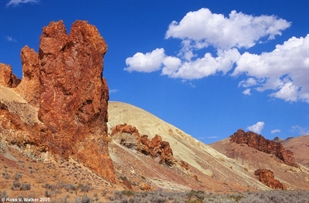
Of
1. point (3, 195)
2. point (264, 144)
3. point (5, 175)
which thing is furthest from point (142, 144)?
point (264, 144)

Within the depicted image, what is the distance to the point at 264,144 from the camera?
13038 centimetres

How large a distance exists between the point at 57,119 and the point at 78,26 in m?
10.3

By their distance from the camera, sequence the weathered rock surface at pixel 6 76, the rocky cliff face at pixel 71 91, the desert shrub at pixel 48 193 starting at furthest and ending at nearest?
the weathered rock surface at pixel 6 76
the rocky cliff face at pixel 71 91
the desert shrub at pixel 48 193

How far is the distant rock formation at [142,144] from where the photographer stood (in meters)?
57.8

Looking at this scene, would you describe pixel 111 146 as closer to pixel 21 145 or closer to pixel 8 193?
pixel 21 145

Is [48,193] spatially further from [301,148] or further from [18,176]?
[301,148]

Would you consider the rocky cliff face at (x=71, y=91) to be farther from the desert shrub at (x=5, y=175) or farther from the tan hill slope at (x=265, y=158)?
the tan hill slope at (x=265, y=158)

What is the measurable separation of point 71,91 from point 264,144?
112 metres

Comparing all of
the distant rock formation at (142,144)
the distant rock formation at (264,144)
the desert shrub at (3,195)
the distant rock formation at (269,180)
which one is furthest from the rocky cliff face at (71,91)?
the distant rock formation at (264,144)

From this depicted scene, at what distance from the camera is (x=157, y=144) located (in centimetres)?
6050

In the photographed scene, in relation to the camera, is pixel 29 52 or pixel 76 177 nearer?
pixel 76 177

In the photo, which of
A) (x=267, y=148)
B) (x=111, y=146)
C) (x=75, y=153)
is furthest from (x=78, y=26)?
(x=267, y=148)

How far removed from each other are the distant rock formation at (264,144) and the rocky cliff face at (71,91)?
4140 inches

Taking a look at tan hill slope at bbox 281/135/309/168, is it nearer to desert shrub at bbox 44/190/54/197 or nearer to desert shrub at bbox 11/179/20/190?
desert shrub at bbox 44/190/54/197
